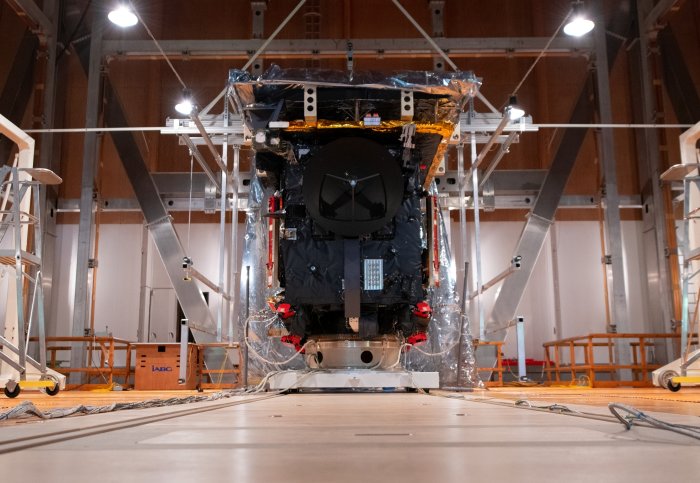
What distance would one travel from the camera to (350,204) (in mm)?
5164

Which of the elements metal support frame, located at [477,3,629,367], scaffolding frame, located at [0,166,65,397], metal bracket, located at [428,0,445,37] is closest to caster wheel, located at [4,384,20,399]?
scaffolding frame, located at [0,166,65,397]

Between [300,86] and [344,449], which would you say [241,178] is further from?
[344,449]

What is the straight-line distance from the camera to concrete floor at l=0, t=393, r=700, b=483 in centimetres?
86

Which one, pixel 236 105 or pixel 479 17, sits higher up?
pixel 479 17

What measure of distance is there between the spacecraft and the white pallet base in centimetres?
46

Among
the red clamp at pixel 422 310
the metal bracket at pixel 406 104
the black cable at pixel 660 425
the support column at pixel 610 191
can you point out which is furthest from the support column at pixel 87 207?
the black cable at pixel 660 425

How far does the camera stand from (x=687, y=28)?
1119 centimetres

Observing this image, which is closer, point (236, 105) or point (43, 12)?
point (236, 105)

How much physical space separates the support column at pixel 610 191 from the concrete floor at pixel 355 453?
8.06 m

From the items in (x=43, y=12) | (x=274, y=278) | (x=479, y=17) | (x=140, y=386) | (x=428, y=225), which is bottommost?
(x=140, y=386)

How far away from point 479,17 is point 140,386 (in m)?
8.60

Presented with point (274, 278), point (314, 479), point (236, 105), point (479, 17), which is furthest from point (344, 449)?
point (479, 17)

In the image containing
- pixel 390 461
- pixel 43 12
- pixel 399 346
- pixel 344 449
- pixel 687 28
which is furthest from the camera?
pixel 687 28

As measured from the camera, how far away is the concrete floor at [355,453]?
33.9 inches
